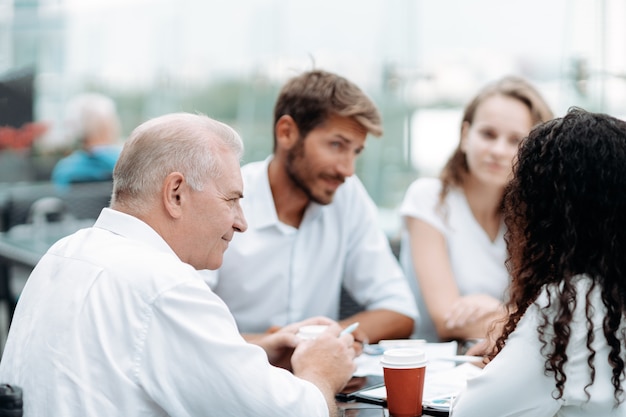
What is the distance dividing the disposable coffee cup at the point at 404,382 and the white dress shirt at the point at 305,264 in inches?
38.4

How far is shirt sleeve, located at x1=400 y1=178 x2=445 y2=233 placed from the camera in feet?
9.63

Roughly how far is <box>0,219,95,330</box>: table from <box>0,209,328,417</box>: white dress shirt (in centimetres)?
180

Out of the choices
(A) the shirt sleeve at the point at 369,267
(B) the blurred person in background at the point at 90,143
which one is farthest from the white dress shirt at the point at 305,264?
(B) the blurred person in background at the point at 90,143

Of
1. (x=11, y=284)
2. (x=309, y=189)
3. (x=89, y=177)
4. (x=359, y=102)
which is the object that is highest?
(x=359, y=102)

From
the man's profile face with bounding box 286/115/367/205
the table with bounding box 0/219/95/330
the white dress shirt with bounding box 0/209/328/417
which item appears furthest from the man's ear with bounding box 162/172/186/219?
the table with bounding box 0/219/95/330

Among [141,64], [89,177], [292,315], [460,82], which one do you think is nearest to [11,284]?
[89,177]

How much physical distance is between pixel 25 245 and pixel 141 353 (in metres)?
2.52

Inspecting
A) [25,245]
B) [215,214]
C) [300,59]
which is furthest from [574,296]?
[300,59]

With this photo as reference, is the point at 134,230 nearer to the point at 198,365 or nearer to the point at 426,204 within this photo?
the point at 198,365

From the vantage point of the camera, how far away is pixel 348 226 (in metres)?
2.86

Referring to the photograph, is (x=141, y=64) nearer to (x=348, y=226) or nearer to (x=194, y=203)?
(x=348, y=226)

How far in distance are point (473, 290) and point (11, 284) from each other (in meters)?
2.71

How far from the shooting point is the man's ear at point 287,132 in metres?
2.74

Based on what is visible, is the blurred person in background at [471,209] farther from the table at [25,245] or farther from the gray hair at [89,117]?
the gray hair at [89,117]
